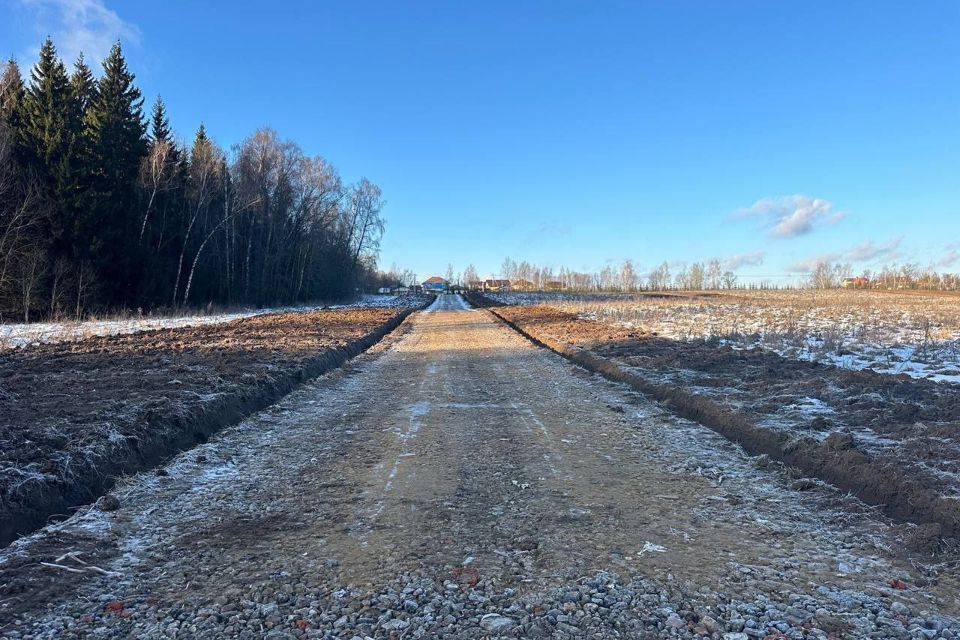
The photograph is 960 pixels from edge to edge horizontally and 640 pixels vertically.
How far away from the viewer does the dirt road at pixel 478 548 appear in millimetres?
3273

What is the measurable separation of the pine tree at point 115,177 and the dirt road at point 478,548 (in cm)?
2726

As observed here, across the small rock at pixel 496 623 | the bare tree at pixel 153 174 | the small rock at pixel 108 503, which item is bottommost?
the small rock at pixel 108 503

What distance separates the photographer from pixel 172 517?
15.9 feet

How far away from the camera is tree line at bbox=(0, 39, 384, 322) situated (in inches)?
1013

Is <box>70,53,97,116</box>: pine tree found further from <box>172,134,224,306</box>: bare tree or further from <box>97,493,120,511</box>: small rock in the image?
<box>97,493,120,511</box>: small rock

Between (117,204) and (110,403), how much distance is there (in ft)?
88.3

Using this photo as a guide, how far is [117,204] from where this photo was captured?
1172 inches

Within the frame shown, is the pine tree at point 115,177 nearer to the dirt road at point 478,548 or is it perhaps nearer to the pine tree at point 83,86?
the pine tree at point 83,86

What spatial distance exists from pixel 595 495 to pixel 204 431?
5264 mm

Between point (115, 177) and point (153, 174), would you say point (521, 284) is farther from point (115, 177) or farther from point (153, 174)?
point (115, 177)

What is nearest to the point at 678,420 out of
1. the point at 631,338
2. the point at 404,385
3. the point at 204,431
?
the point at 404,385

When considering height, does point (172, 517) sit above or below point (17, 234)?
below

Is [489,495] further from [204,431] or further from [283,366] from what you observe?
[283,366]

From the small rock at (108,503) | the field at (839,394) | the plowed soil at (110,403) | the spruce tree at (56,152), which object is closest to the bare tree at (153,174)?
the spruce tree at (56,152)
